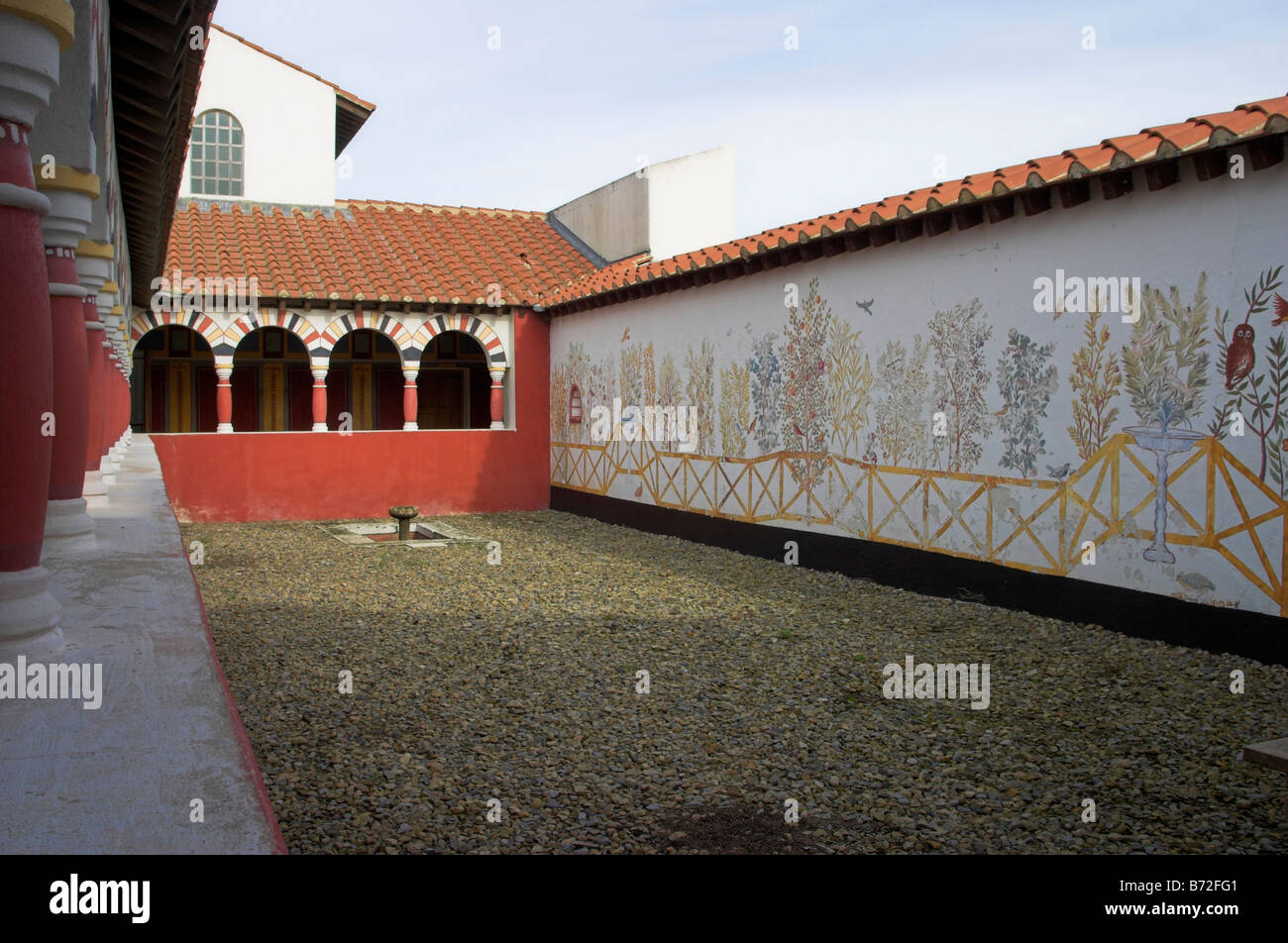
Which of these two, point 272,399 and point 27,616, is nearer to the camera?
point 27,616

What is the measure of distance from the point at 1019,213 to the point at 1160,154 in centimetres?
146

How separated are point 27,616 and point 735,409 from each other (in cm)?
864

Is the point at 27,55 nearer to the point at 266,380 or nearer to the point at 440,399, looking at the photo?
the point at 266,380

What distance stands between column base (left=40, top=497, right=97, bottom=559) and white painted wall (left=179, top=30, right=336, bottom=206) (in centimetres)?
1300

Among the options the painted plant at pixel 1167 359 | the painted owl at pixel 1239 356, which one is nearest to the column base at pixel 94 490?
the painted plant at pixel 1167 359

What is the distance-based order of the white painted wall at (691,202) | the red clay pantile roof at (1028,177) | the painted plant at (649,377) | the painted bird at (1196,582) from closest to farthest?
the red clay pantile roof at (1028,177) → the painted bird at (1196,582) → the painted plant at (649,377) → the white painted wall at (691,202)

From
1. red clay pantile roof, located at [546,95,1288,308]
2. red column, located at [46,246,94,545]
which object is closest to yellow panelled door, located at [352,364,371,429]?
red clay pantile roof, located at [546,95,1288,308]

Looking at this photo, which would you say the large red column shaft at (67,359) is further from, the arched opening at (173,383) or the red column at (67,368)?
the arched opening at (173,383)

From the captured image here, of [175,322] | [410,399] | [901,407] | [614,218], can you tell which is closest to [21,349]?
[901,407]

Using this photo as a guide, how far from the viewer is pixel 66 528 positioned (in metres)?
5.32

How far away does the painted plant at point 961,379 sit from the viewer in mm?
7988

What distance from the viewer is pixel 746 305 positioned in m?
11.1

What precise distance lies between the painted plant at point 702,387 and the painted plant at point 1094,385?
16.6 feet

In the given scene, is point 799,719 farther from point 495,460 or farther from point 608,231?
point 608,231
